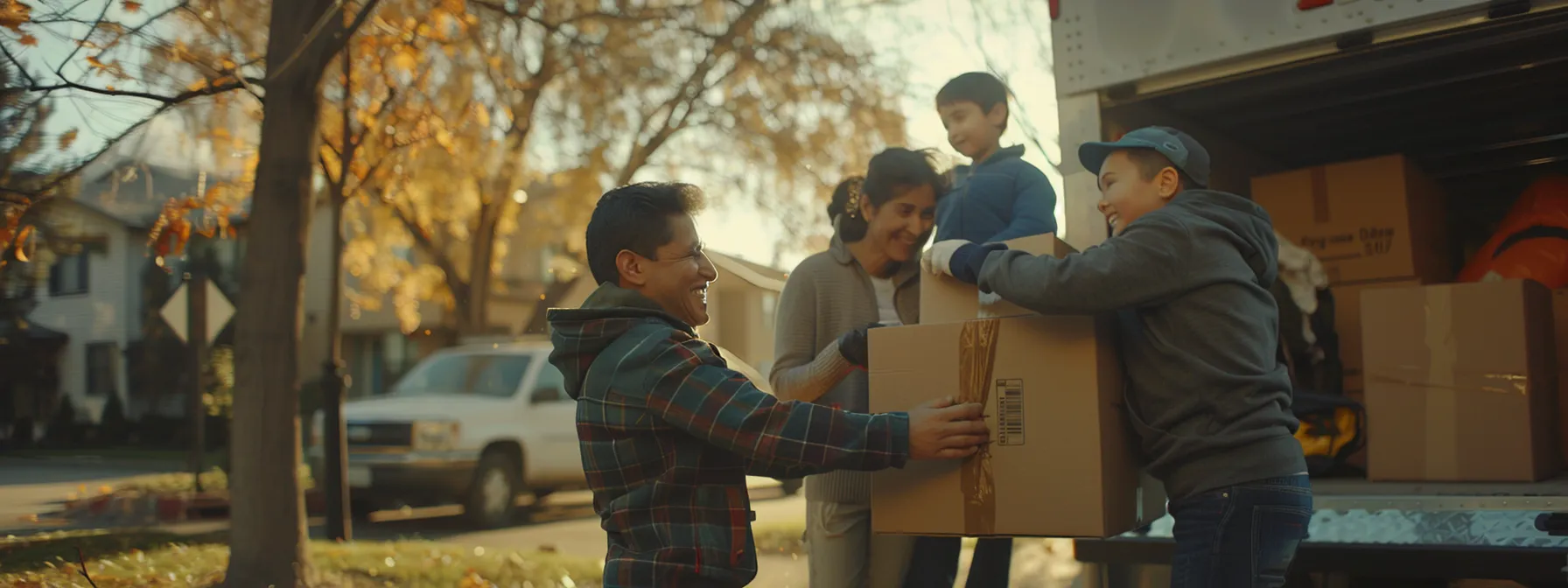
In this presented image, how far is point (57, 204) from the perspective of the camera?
4918 millimetres

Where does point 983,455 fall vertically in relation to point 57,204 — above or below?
below

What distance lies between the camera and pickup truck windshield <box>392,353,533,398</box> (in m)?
11.2

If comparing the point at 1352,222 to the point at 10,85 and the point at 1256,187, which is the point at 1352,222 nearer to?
the point at 1256,187

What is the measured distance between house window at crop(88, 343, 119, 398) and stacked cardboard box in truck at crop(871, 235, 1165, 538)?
16.5 feet

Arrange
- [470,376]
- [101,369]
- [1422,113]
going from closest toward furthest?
[1422,113] < [101,369] < [470,376]

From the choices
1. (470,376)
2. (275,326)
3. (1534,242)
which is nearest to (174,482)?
(470,376)

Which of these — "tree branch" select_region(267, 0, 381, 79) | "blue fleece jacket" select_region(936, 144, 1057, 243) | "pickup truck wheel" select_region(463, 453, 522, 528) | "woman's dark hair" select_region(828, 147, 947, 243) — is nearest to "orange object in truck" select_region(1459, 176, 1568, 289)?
"blue fleece jacket" select_region(936, 144, 1057, 243)

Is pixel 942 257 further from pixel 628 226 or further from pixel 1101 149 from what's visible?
pixel 628 226

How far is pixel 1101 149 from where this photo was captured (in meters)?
2.75

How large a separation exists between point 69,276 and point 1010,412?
4676 mm

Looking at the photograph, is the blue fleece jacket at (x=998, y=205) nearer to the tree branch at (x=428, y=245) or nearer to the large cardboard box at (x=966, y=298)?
the large cardboard box at (x=966, y=298)

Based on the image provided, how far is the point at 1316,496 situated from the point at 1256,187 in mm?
1770

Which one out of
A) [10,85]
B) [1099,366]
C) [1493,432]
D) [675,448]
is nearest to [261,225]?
[10,85]

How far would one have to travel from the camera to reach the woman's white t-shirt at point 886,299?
344 centimetres
